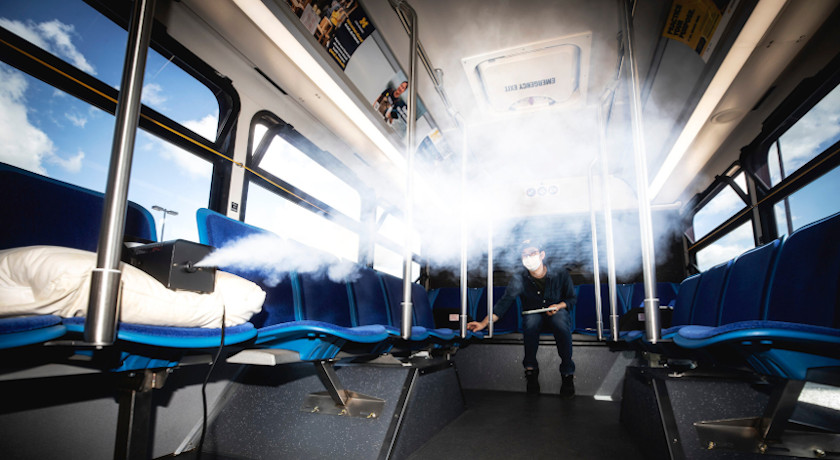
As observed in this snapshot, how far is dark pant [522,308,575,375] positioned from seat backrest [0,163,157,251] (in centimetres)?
306

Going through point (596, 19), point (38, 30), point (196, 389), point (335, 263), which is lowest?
point (196, 389)

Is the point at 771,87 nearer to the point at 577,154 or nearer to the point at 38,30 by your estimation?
the point at 577,154

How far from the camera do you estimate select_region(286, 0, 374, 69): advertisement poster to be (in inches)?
99.1

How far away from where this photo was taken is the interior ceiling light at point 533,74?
3084 mm

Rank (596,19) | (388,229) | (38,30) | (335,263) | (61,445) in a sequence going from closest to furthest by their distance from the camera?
(61,445) → (38,30) → (335,263) → (596,19) → (388,229)

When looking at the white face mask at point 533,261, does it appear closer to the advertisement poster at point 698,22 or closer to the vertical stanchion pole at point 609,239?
the vertical stanchion pole at point 609,239

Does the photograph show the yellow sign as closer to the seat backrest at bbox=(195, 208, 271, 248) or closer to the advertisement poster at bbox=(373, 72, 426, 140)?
the advertisement poster at bbox=(373, 72, 426, 140)

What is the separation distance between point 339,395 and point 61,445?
1.00 metres

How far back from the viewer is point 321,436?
155 cm

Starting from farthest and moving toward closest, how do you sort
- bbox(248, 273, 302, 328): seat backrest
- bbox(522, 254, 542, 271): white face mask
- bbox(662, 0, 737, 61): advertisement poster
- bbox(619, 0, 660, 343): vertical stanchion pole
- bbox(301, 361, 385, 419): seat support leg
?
bbox(522, 254, 542, 271): white face mask
bbox(662, 0, 737, 61): advertisement poster
bbox(248, 273, 302, 328): seat backrest
bbox(301, 361, 385, 419): seat support leg
bbox(619, 0, 660, 343): vertical stanchion pole

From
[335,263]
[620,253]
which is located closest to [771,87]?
[620,253]

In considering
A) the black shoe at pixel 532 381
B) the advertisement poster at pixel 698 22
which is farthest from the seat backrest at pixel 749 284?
the advertisement poster at pixel 698 22

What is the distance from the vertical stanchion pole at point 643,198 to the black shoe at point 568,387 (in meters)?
1.94

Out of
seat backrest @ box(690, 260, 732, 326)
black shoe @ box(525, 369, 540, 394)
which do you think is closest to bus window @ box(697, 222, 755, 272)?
seat backrest @ box(690, 260, 732, 326)
